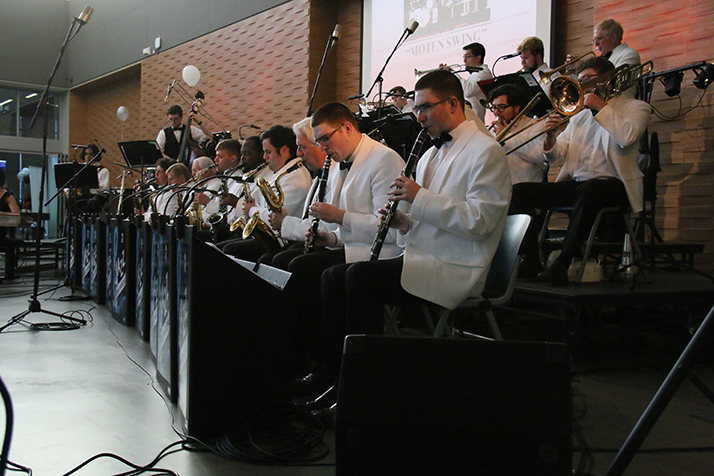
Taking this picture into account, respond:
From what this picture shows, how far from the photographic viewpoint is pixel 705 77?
4457 millimetres

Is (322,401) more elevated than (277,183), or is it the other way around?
(277,183)

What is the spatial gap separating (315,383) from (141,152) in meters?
6.55

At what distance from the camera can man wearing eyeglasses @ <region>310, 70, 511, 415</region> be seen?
221 cm

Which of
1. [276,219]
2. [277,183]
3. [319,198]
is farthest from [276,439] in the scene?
[277,183]

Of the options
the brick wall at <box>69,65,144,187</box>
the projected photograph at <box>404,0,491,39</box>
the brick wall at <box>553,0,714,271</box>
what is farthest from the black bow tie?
the brick wall at <box>69,65,144,187</box>

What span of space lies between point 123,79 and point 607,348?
1314 cm

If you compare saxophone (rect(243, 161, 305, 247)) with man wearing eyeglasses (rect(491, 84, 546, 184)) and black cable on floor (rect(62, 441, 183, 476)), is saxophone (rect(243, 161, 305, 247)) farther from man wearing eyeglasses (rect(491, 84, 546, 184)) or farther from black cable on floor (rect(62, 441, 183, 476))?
black cable on floor (rect(62, 441, 183, 476))

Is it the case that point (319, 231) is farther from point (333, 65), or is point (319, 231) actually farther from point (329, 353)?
point (333, 65)

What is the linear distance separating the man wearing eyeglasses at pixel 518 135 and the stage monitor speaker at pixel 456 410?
264cm

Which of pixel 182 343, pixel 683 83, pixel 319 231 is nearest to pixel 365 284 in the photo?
pixel 182 343

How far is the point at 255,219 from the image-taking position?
3635 mm

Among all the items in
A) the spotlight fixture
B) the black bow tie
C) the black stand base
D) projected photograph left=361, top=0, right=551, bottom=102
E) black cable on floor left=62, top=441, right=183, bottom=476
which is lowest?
the black stand base

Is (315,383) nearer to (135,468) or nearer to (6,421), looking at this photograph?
(135,468)

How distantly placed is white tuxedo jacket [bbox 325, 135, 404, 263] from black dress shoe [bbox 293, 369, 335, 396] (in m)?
0.51
